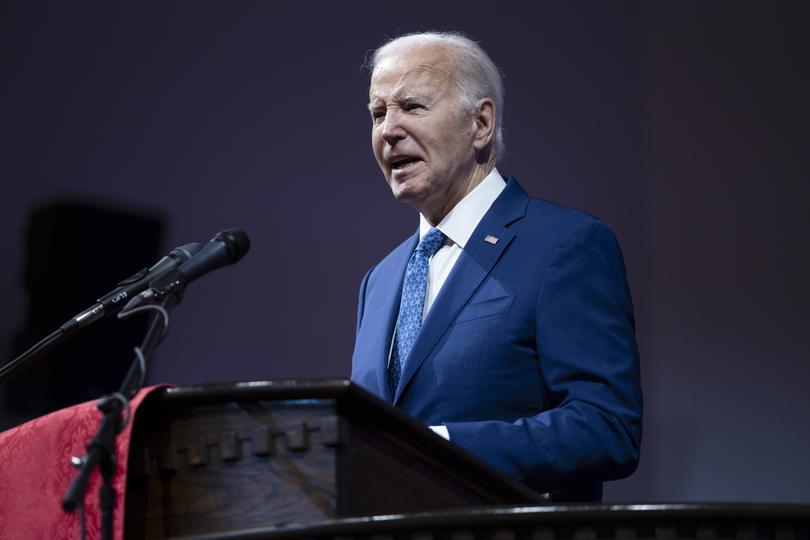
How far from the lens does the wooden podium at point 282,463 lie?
1170 mm

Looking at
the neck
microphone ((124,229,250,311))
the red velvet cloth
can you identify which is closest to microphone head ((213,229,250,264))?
microphone ((124,229,250,311))

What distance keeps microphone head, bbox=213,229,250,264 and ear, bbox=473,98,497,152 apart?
0.89 m

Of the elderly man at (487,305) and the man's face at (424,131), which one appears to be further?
the man's face at (424,131)

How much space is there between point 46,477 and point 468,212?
1.09 metres

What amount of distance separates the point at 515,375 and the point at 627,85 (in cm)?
163

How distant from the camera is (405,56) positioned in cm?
226

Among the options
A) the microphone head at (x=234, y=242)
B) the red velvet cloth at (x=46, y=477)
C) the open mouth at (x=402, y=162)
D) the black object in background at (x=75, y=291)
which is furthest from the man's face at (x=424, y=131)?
the black object in background at (x=75, y=291)

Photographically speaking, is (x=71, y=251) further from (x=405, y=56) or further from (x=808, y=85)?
(x=808, y=85)

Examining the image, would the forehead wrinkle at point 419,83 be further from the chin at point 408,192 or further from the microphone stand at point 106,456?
the microphone stand at point 106,456

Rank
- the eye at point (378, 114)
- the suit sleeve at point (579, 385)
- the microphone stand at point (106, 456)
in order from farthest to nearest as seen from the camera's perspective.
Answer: the eye at point (378, 114)
the suit sleeve at point (579, 385)
the microphone stand at point (106, 456)

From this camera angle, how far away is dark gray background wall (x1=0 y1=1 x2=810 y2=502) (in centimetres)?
308

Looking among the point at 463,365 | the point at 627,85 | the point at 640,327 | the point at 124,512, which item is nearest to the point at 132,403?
the point at 124,512

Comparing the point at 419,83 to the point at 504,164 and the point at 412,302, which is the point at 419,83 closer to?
the point at 412,302

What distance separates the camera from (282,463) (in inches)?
46.4
